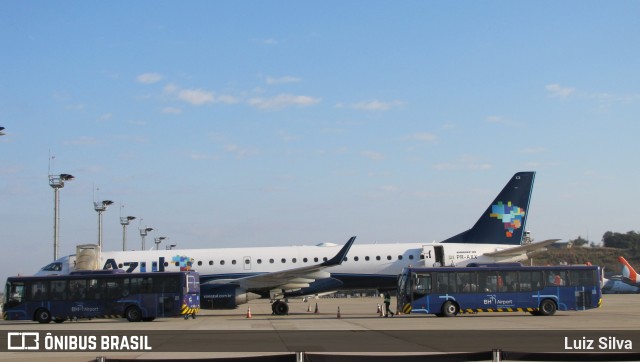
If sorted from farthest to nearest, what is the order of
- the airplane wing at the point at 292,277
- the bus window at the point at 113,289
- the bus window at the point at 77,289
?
the airplane wing at the point at 292,277 < the bus window at the point at 77,289 < the bus window at the point at 113,289

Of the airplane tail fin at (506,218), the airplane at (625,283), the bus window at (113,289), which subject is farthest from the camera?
the airplane at (625,283)

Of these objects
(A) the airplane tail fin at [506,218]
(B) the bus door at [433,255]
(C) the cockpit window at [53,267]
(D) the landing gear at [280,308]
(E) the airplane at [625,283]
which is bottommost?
(E) the airplane at [625,283]

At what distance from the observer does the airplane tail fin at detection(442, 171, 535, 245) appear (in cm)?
4828

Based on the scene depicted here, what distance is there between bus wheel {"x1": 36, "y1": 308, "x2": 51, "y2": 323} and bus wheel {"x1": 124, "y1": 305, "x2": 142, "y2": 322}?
391 centimetres

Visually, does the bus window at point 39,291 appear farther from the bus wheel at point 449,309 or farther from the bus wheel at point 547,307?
the bus wheel at point 547,307

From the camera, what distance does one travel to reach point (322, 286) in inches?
1727

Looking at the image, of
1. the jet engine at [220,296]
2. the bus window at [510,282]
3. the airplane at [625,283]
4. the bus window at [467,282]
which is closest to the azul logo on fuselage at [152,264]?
the jet engine at [220,296]

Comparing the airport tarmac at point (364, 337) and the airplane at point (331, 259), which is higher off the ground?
the airplane at point (331, 259)

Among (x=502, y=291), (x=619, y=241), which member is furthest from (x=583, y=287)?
(x=619, y=241)

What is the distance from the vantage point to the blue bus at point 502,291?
36.8 m

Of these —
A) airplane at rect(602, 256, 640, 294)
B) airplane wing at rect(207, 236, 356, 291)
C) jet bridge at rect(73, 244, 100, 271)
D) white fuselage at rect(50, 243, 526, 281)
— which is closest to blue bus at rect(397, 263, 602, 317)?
airplane wing at rect(207, 236, 356, 291)

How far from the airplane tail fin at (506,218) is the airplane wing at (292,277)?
9.27 m

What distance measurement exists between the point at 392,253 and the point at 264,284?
809cm

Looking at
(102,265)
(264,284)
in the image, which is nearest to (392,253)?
(264,284)
